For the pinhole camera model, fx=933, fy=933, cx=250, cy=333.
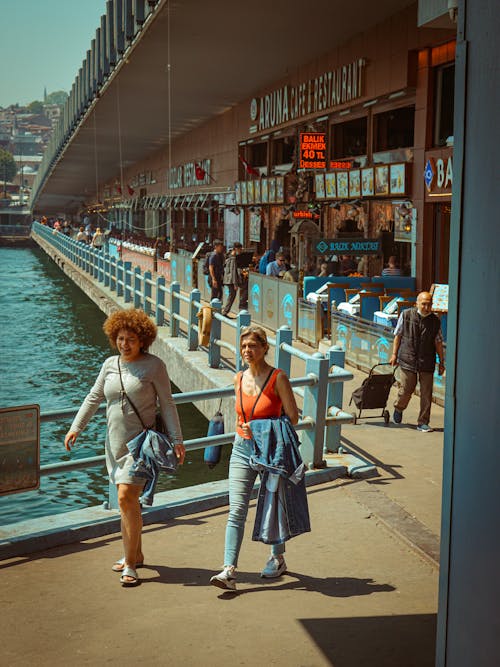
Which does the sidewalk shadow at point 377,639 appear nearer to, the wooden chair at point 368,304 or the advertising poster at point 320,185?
the wooden chair at point 368,304

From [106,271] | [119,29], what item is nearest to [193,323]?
[106,271]

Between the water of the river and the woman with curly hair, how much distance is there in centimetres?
505

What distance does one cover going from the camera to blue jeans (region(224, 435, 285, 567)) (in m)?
5.80

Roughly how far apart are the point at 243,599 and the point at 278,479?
75 cm

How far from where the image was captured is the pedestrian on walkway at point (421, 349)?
10.7 meters

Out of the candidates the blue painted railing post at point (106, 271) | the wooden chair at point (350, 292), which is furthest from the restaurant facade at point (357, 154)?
the blue painted railing post at point (106, 271)

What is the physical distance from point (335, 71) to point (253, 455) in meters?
22.5

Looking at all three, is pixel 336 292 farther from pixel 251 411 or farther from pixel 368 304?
pixel 251 411

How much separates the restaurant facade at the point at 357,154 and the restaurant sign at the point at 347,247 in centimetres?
6

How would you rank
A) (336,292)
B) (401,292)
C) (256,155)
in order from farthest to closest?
(256,155) → (336,292) → (401,292)

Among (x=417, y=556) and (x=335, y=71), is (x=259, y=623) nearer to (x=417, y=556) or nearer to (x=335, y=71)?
(x=417, y=556)

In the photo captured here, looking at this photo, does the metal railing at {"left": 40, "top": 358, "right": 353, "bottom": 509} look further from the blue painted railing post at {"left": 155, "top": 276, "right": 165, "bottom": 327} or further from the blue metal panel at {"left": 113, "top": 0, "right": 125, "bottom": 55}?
the blue metal panel at {"left": 113, "top": 0, "right": 125, "bottom": 55}

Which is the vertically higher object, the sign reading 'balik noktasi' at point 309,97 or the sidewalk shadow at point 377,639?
the sign reading 'balik noktasi' at point 309,97

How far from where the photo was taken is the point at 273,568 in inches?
235
